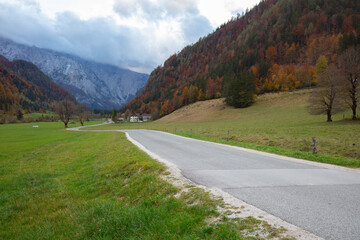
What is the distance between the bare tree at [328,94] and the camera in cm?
3412

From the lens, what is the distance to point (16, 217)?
237 inches

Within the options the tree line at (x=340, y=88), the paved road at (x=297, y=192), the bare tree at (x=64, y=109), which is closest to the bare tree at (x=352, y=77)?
the tree line at (x=340, y=88)

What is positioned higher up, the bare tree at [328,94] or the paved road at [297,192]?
the bare tree at [328,94]

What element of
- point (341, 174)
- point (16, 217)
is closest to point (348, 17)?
point (341, 174)

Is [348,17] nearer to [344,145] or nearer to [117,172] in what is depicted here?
[344,145]

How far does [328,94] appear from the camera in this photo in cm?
3516

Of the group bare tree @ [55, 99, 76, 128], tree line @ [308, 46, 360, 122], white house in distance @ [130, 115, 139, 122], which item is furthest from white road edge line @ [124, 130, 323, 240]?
white house in distance @ [130, 115, 139, 122]

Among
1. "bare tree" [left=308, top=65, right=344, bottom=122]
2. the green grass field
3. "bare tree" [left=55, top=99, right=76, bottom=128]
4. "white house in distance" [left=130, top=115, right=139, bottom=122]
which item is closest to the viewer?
the green grass field

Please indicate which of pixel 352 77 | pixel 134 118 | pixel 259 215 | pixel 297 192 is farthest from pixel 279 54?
pixel 259 215

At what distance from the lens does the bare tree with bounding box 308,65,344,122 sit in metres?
34.1

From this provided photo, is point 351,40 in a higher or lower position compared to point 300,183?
higher

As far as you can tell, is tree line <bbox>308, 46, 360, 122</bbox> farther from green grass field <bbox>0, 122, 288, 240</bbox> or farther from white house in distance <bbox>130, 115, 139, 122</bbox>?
white house in distance <bbox>130, 115, 139, 122</bbox>

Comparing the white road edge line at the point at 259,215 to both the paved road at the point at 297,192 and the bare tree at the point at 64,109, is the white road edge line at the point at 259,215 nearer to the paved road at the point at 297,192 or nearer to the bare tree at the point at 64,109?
the paved road at the point at 297,192

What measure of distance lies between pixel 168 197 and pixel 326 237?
3.67m
